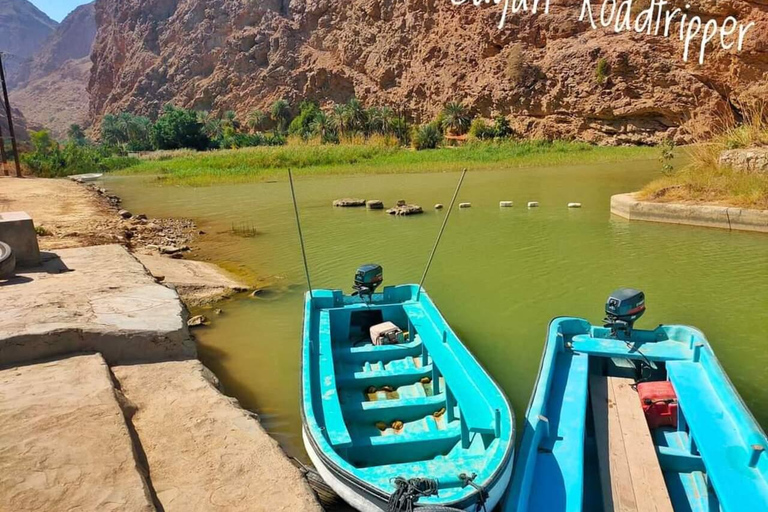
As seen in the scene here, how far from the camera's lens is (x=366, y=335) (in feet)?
18.1

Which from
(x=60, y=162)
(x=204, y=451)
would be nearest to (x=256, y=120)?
(x=60, y=162)

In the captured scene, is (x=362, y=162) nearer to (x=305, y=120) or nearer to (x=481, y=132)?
(x=481, y=132)

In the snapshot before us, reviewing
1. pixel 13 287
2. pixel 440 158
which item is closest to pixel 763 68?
pixel 440 158

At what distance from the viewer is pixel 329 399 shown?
3.55 m

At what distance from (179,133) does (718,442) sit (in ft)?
192

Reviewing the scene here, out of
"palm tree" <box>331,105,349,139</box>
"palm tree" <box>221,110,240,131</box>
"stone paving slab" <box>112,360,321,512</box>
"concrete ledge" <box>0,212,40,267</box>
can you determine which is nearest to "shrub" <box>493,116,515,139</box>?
"palm tree" <box>331,105,349,139</box>

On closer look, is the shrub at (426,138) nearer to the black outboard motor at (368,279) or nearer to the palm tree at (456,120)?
the palm tree at (456,120)

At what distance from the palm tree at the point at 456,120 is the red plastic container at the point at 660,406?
147ft

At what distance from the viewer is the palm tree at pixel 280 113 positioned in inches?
2539

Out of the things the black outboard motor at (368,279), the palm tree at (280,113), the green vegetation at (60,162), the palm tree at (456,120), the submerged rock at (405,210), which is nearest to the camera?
the black outboard motor at (368,279)

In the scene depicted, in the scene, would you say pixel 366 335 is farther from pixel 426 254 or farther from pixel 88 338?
pixel 426 254

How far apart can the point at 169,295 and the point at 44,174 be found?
27.5 meters

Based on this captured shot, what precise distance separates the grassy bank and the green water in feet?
32.8

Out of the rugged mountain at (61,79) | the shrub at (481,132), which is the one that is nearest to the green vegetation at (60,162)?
the shrub at (481,132)
